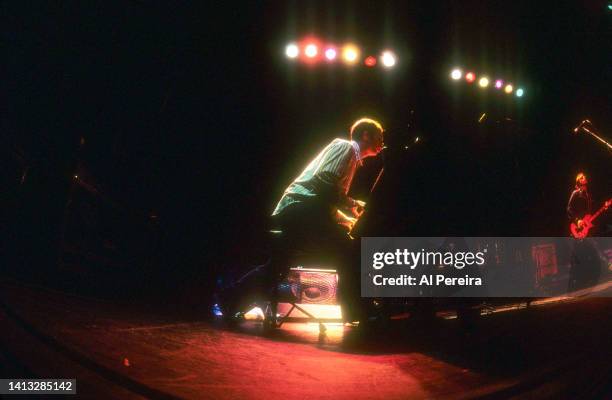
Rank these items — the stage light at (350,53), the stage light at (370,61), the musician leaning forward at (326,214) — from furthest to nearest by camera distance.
Answer: the stage light at (370,61)
the stage light at (350,53)
the musician leaning forward at (326,214)

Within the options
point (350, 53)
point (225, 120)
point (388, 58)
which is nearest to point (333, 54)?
point (350, 53)

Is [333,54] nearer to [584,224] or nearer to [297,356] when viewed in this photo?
[297,356]

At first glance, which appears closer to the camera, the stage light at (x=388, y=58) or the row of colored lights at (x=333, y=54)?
the row of colored lights at (x=333, y=54)

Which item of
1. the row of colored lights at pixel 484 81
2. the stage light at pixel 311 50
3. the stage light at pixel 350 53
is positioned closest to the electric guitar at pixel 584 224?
the row of colored lights at pixel 484 81

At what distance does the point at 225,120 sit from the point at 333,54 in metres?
2.11

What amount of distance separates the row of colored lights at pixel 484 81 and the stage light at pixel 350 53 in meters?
2.13

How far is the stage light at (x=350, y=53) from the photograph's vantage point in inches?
237

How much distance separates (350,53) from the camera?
19.8 feet

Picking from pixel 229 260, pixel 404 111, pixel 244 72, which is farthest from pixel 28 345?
pixel 404 111

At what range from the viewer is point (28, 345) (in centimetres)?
306

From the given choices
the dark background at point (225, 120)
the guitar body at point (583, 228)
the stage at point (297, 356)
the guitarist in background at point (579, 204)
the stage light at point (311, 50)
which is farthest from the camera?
the guitarist in background at point (579, 204)

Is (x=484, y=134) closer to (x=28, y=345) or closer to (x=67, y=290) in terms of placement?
(x=28, y=345)

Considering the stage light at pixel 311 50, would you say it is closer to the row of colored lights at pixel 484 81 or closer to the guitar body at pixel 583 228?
the row of colored lights at pixel 484 81

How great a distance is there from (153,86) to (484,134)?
637cm
